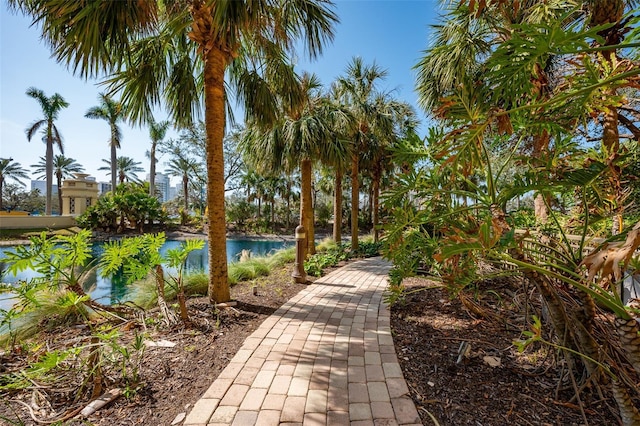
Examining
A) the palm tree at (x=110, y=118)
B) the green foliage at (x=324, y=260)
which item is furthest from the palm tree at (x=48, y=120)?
the green foliage at (x=324, y=260)

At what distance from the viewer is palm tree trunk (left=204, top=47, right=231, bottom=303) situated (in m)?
3.70

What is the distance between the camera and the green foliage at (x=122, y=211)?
1880 cm

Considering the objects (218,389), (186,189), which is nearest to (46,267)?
(218,389)

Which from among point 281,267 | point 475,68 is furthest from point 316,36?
point 281,267

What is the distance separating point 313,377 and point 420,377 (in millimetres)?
841

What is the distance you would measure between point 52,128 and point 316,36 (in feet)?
89.8

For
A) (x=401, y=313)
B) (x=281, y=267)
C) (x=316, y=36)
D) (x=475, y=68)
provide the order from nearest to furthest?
1. (x=401, y=313)
2. (x=316, y=36)
3. (x=475, y=68)
4. (x=281, y=267)

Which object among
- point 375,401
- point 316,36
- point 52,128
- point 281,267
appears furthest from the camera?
point 52,128

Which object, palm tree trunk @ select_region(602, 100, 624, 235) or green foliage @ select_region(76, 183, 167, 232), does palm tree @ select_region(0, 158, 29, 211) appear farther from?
palm tree trunk @ select_region(602, 100, 624, 235)

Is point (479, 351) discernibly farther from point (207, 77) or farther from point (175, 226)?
point (175, 226)

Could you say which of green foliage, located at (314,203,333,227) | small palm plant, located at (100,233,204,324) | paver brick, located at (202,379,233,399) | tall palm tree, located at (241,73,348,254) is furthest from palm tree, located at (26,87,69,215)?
paver brick, located at (202,379,233,399)

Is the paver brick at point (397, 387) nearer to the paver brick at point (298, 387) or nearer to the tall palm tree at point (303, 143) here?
the paver brick at point (298, 387)

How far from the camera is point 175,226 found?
23141 mm

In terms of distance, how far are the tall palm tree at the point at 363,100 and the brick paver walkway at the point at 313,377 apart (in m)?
6.27
